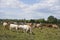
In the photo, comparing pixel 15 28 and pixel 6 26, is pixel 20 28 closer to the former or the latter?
pixel 15 28

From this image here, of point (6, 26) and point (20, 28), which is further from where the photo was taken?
point (6, 26)

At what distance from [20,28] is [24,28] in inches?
41.1

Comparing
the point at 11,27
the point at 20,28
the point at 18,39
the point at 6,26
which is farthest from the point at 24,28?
the point at 18,39

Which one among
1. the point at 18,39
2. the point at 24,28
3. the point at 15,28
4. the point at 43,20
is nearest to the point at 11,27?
the point at 15,28

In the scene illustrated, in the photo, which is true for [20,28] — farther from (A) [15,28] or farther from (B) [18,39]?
(B) [18,39]

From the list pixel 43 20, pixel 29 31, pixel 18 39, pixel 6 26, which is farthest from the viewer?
pixel 43 20

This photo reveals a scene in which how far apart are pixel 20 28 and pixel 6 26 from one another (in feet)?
16.7

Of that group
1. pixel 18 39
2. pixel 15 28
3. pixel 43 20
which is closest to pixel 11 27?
pixel 15 28

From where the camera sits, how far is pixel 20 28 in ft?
91.9

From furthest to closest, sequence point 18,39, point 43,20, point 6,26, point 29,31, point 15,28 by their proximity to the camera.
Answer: point 43,20 → point 6,26 → point 15,28 → point 29,31 → point 18,39

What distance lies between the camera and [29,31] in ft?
87.2

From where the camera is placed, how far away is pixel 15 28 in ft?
94.1

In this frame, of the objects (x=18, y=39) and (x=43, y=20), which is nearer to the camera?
(x=18, y=39)

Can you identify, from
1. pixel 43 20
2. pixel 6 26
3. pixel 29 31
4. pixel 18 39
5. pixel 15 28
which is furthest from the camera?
pixel 43 20
